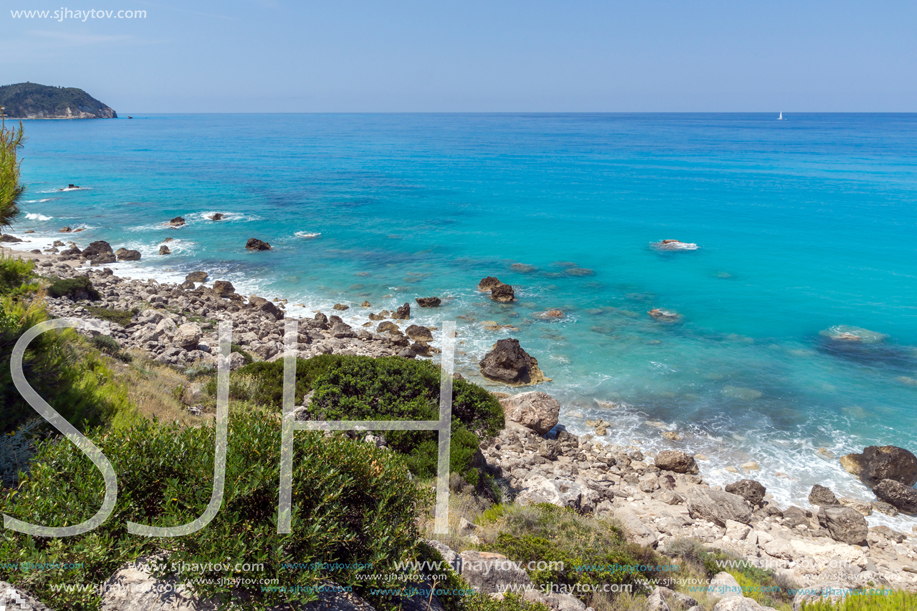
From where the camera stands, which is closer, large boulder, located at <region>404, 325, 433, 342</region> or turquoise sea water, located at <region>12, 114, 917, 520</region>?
turquoise sea water, located at <region>12, 114, 917, 520</region>

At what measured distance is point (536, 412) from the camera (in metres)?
16.7

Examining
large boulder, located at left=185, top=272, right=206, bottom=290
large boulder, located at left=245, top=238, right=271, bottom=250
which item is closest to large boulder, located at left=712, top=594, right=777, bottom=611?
large boulder, located at left=185, top=272, right=206, bottom=290

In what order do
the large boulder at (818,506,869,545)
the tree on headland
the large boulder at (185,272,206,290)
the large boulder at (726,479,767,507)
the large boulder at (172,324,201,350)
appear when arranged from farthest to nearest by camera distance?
1. the large boulder at (185,272,206,290)
2. the large boulder at (172,324,201,350)
3. the large boulder at (726,479,767,507)
4. the large boulder at (818,506,869,545)
5. the tree on headland

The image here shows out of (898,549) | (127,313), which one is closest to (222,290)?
(127,313)

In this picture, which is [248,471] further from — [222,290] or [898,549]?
[222,290]

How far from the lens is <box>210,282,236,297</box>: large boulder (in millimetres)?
28906

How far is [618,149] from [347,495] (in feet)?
372

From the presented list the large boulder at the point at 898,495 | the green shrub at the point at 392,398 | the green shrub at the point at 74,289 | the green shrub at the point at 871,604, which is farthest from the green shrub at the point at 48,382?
the large boulder at the point at 898,495

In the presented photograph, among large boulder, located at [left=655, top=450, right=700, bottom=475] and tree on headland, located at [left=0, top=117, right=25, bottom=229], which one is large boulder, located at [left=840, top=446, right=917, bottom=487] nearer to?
large boulder, located at [left=655, top=450, right=700, bottom=475]

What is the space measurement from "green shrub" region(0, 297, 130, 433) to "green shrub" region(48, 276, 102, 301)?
17164 millimetres

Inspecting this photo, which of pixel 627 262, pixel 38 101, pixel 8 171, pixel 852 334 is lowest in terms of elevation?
pixel 852 334

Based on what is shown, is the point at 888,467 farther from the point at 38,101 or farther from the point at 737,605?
the point at 38,101

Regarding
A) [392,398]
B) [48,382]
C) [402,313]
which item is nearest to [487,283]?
[402,313]

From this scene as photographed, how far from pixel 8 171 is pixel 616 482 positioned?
48.4ft
